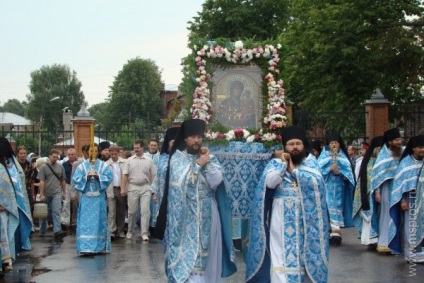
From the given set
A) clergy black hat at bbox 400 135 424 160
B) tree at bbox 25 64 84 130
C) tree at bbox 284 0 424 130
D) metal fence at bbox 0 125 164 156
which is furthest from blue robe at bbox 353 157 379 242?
tree at bbox 25 64 84 130

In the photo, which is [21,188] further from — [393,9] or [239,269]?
[393,9]

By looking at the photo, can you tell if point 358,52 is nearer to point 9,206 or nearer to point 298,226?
point 9,206

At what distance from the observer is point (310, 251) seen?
378 inches

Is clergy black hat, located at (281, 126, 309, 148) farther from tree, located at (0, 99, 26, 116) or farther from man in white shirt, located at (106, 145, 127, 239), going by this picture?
tree, located at (0, 99, 26, 116)

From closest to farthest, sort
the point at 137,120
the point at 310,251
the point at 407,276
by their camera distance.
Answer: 1. the point at 310,251
2. the point at 407,276
3. the point at 137,120

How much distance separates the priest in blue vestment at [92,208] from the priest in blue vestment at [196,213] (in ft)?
18.9

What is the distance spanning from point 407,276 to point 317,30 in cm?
1504

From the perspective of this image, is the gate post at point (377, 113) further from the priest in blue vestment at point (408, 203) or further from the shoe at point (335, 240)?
the priest in blue vestment at point (408, 203)

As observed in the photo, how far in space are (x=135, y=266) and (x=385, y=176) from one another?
4.20 metres

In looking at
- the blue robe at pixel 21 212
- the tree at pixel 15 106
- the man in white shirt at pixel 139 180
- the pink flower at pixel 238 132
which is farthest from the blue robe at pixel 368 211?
the tree at pixel 15 106

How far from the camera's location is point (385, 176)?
47.7ft

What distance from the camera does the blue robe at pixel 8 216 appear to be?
41.8 feet

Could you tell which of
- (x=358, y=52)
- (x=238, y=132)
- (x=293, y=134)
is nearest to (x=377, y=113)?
(x=358, y=52)

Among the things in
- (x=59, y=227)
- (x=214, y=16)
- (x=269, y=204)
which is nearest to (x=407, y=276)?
(x=269, y=204)
